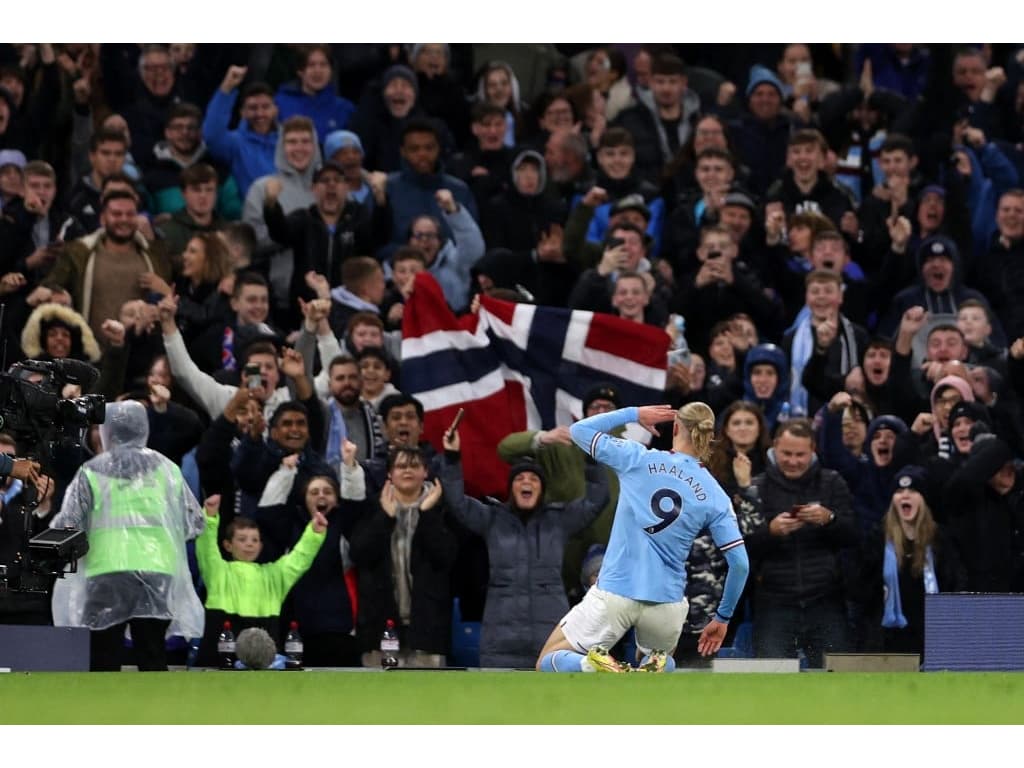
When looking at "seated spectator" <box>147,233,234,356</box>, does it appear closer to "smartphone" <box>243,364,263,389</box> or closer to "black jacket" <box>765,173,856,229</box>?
"smartphone" <box>243,364,263,389</box>

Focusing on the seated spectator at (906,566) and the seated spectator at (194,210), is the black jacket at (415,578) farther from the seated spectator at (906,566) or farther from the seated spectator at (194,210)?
the seated spectator at (194,210)

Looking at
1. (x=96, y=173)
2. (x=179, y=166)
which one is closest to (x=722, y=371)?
(x=179, y=166)

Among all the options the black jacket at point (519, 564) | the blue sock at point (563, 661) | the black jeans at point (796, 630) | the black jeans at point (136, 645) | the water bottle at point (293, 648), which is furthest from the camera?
the black jeans at point (796, 630)

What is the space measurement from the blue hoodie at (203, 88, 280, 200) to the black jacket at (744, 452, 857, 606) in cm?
555

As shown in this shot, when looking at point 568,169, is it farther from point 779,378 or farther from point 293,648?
point 293,648

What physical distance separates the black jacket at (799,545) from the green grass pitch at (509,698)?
134 inches

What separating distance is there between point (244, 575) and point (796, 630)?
Result: 3634mm

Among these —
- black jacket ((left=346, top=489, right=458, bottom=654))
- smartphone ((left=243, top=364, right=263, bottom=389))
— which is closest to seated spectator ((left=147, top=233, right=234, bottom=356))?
smartphone ((left=243, top=364, right=263, bottom=389))

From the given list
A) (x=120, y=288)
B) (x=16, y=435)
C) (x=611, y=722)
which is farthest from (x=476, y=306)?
(x=611, y=722)

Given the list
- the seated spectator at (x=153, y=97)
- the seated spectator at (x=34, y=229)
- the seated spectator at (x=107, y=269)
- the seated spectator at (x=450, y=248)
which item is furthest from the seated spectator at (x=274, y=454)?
the seated spectator at (x=153, y=97)

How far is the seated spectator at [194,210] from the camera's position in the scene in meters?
17.5

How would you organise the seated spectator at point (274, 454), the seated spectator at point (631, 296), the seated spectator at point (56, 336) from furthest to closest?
the seated spectator at point (631, 296)
the seated spectator at point (56, 336)
the seated spectator at point (274, 454)

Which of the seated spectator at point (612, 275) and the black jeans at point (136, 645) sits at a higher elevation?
the seated spectator at point (612, 275)

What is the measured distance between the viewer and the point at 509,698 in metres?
11.2
